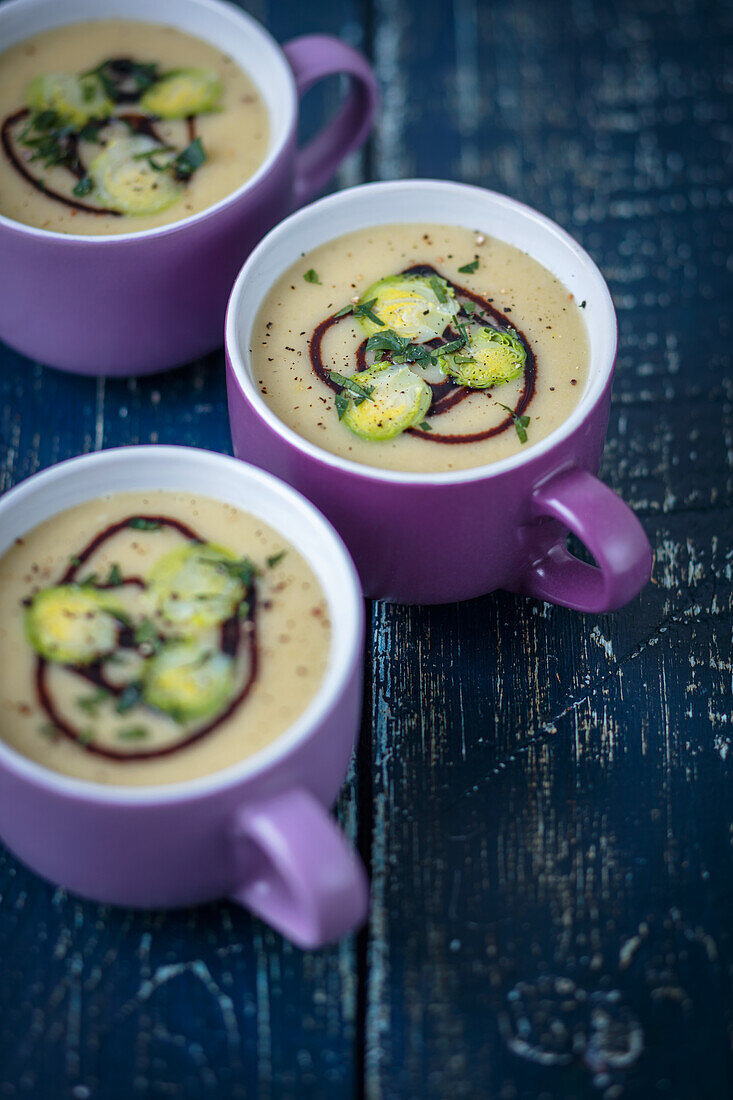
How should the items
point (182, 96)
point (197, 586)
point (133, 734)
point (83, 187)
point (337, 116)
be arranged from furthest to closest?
point (337, 116) → point (182, 96) → point (83, 187) → point (197, 586) → point (133, 734)

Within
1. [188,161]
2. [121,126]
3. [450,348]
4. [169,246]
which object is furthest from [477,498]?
[121,126]

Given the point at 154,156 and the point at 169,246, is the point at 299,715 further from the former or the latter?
the point at 154,156

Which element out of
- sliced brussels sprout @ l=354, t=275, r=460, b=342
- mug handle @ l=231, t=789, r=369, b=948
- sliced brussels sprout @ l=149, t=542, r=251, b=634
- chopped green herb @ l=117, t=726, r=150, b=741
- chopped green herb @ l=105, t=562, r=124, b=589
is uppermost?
sliced brussels sprout @ l=354, t=275, r=460, b=342

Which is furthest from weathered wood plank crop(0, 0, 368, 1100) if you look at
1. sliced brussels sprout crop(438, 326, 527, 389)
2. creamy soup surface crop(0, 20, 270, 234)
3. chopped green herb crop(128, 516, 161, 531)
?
creamy soup surface crop(0, 20, 270, 234)

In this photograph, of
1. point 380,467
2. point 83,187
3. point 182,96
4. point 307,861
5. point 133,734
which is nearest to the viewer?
point 307,861

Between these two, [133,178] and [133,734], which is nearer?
[133,734]

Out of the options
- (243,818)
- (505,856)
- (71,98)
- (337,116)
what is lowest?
(505,856)

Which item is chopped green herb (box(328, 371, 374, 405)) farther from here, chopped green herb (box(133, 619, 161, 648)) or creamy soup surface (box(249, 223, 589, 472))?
chopped green herb (box(133, 619, 161, 648))

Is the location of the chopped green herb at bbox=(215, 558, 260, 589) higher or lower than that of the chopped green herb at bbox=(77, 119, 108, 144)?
lower
